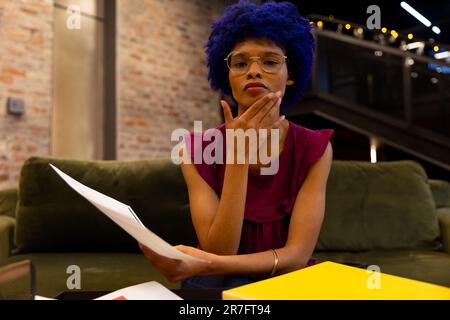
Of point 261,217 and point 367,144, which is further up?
point 367,144

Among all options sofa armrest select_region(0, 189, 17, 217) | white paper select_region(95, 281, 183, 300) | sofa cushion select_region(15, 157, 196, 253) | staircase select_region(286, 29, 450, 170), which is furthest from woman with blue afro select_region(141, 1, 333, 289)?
staircase select_region(286, 29, 450, 170)

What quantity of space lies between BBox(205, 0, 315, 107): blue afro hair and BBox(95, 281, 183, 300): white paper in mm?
779

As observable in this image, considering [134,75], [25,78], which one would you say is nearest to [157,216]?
[25,78]

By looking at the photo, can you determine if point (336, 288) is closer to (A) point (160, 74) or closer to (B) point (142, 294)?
(B) point (142, 294)

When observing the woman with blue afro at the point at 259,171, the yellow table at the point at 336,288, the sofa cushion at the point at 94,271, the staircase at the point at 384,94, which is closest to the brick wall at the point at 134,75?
the staircase at the point at 384,94

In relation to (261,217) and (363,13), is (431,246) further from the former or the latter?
(363,13)

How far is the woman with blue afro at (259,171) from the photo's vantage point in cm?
98

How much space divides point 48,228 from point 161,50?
12.8ft

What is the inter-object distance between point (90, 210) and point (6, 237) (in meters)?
0.44

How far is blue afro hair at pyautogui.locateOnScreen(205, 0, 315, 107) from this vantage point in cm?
113

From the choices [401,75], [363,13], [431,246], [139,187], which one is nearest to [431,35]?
[363,13]

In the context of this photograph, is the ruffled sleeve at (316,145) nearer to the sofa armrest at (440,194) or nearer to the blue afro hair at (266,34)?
the blue afro hair at (266,34)

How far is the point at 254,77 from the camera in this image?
3.46ft

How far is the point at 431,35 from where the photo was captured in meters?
9.35
